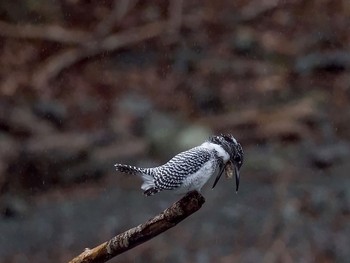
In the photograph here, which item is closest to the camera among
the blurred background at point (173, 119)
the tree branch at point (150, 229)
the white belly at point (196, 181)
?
the tree branch at point (150, 229)

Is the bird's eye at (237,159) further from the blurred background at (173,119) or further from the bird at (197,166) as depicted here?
the blurred background at (173,119)

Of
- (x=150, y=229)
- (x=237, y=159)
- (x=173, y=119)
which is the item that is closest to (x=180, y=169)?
(x=237, y=159)

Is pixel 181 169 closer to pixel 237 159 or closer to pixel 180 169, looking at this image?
pixel 180 169

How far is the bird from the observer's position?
2320 mm

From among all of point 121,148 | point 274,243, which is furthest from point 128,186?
point 274,243

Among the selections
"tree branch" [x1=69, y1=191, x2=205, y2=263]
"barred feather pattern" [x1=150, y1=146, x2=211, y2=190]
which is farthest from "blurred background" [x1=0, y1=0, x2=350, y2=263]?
"tree branch" [x1=69, y1=191, x2=205, y2=263]

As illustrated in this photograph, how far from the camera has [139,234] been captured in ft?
6.75

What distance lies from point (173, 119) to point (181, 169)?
5.30 meters

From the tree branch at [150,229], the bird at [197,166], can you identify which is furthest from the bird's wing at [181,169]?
the tree branch at [150,229]

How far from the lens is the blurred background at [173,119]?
21.3 feet

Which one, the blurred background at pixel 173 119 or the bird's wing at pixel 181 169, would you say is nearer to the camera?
the bird's wing at pixel 181 169

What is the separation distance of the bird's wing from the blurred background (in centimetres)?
380

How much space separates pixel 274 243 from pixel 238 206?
576 mm

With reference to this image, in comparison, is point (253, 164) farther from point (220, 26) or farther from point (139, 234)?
point (139, 234)
